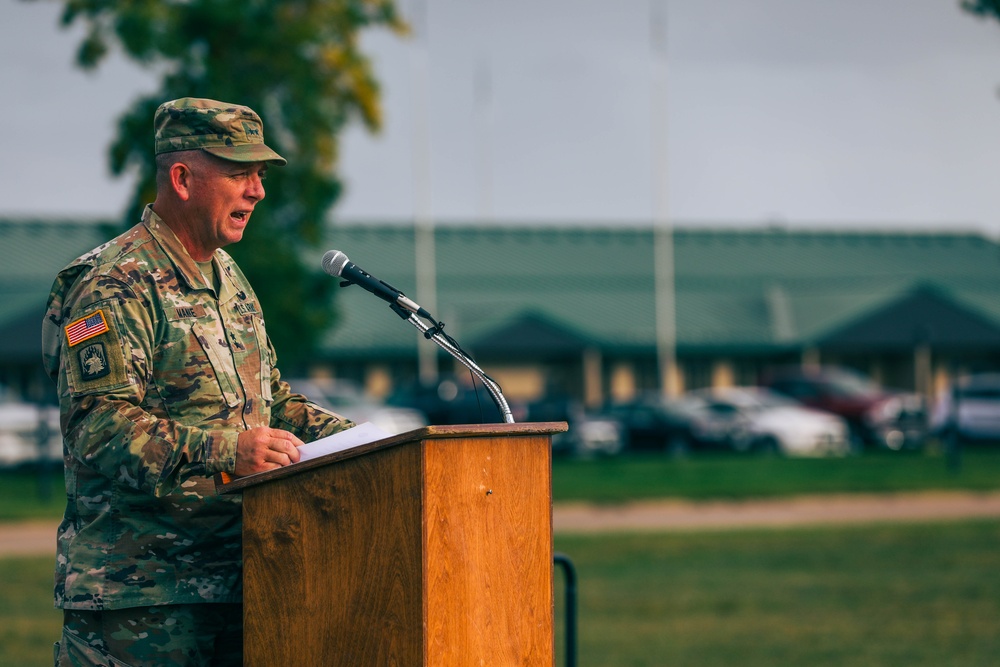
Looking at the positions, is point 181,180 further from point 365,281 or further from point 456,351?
point 456,351

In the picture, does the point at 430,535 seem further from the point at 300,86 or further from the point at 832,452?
the point at 832,452

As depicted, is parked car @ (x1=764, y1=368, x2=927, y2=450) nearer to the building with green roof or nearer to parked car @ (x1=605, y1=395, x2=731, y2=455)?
parked car @ (x1=605, y1=395, x2=731, y2=455)

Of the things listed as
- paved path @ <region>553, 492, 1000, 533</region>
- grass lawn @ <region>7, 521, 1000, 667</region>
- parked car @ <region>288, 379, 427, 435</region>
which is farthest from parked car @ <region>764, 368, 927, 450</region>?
grass lawn @ <region>7, 521, 1000, 667</region>

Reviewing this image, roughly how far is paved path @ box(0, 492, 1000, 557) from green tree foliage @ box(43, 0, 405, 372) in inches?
328

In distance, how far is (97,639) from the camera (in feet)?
11.6

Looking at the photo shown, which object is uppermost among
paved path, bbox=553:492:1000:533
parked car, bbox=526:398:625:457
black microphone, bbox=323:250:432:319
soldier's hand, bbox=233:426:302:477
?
black microphone, bbox=323:250:432:319

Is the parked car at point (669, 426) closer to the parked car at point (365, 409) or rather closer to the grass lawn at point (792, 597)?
the parked car at point (365, 409)

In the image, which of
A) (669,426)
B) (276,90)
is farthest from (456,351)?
(669,426)

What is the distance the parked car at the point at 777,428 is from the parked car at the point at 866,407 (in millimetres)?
1098

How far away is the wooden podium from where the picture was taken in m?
3.05

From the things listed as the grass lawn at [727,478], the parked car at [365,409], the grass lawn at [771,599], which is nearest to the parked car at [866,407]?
the grass lawn at [727,478]

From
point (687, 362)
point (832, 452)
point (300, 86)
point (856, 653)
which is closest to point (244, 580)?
point (856, 653)

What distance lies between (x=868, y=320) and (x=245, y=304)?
44392 mm

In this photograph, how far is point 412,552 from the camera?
10.0 feet
